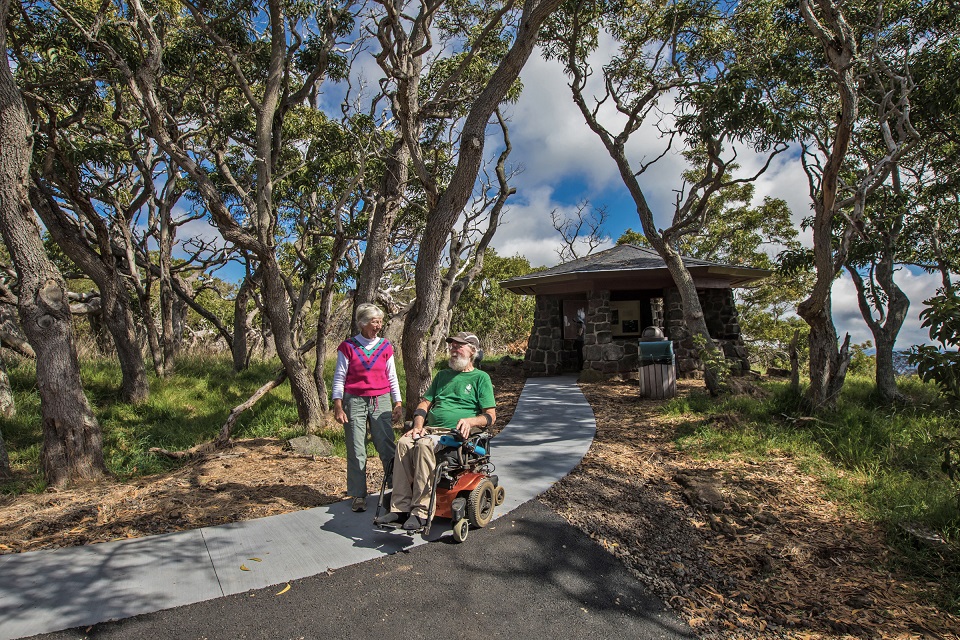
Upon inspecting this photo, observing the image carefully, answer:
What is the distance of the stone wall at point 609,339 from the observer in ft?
42.6

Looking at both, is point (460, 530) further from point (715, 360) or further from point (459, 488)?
point (715, 360)

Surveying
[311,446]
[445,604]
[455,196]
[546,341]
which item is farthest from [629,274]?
[445,604]

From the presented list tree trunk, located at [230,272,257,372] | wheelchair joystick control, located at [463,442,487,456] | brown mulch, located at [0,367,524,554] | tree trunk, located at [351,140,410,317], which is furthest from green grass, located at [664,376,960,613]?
tree trunk, located at [230,272,257,372]

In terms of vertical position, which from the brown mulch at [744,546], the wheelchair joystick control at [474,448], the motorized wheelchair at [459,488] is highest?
the wheelchair joystick control at [474,448]

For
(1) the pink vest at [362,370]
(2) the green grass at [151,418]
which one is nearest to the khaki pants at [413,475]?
(1) the pink vest at [362,370]

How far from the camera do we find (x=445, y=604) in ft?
10.1

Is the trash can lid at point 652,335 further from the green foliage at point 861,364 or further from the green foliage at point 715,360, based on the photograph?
the green foliage at point 861,364

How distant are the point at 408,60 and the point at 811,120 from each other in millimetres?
6980

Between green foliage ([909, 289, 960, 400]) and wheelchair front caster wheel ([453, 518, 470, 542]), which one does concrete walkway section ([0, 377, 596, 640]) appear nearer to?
wheelchair front caster wheel ([453, 518, 470, 542])

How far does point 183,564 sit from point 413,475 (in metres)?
1.61

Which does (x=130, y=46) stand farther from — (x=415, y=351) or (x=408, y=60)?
(x=415, y=351)

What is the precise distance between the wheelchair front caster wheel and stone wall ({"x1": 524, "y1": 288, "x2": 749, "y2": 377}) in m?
9.43

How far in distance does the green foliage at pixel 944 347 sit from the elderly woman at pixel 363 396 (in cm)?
378

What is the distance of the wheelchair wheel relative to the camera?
4000 millimetres
